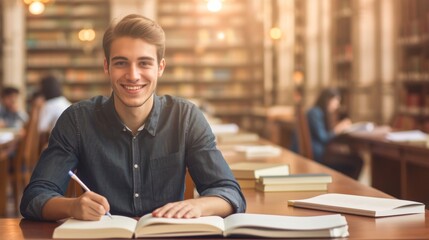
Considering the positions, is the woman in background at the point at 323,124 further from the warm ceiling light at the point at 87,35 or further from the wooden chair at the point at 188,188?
the warm ceiling light at the point at 87,35

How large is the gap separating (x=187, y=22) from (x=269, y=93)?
199 centimetres

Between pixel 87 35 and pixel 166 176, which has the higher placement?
pixel 87 35

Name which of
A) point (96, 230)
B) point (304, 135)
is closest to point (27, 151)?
point (304, 135)

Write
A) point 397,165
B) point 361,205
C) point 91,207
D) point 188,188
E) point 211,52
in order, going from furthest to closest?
point 211,52 < point 397,165 < point 188,188 < point 361,205 < point 91,207

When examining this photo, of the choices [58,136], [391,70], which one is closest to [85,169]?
[58,136]

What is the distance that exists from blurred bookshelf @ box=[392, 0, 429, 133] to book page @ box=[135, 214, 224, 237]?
5.80 meters

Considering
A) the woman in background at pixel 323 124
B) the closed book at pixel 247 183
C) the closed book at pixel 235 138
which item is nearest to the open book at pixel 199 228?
the closed book at pixel 247 183

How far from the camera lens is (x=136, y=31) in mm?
2414

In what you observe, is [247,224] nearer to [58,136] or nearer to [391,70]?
[58,136]

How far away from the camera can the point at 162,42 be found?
2.46 m

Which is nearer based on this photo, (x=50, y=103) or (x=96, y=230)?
(x=96, y=230)

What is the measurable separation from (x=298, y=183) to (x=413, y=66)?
5.65 metres

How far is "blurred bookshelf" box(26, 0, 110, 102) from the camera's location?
14617 millimetres

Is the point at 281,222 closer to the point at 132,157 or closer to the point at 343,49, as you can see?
the point at 132,157
